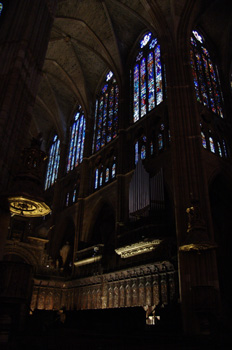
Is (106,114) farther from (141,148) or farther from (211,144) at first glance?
(211,144)

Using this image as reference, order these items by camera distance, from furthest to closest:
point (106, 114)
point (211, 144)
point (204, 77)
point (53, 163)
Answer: point (53, 163) → point (106, 114) → point (204, 77) → point (211, 144)

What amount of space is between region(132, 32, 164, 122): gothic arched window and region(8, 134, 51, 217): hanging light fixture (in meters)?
11.6

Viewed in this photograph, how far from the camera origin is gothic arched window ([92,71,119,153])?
21.9 metres

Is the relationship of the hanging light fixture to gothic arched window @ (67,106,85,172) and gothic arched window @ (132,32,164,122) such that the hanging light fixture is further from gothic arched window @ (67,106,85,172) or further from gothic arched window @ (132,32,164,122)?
gothic arched window @ (67,106,85,172)

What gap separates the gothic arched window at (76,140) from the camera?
25062 mm

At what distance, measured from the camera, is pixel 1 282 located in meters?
6.78

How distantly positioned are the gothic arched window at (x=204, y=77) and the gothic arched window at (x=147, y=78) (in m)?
2.20

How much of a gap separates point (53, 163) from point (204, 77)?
16.9 m

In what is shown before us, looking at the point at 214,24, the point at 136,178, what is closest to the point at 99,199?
the point at 136,178

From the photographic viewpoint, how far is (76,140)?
2623 cm

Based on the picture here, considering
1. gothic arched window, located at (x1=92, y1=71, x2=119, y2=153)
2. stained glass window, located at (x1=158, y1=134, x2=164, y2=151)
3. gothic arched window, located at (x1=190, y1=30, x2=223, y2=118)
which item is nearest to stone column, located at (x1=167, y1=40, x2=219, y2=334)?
gothic arched window, located at (x1=190, y1=30, x2=223, y2=118)

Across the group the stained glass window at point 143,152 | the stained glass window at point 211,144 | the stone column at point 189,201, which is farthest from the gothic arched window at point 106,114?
the stained glass window at point 211,144

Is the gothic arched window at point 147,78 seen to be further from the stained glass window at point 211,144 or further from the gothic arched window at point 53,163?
the gothic arched window at point 53,163

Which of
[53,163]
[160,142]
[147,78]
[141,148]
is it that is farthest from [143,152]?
[53,163]
